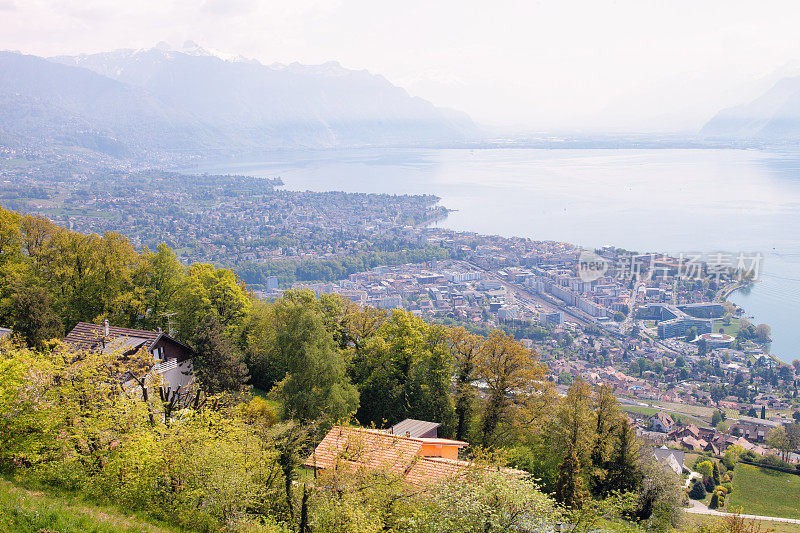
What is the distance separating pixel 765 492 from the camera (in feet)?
74.4

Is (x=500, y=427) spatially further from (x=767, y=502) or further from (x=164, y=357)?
(x=767, y=502)

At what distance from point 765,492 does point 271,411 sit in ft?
68.5

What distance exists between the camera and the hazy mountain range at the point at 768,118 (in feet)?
535

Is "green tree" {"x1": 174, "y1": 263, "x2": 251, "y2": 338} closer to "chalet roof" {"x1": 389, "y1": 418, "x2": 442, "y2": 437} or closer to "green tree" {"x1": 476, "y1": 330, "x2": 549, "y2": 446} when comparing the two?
"chalet roof" {"x1": 389, "y1": 418, "x2": 442, "y2": 437}

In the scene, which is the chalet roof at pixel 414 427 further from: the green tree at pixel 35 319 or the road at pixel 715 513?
the road at pixel 715 513

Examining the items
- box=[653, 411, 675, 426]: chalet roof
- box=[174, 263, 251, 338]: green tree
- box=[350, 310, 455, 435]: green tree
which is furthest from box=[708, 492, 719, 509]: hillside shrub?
box=[174, 263, 251, 338]: green tree

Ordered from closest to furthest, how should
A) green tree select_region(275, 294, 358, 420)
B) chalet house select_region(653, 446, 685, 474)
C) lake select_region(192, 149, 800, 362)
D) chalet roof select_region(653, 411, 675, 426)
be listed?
green tree select_region(275, 294, 358, 420)
chalet house select_region(653, 446, 685, 474)
chalet roof select_region(653, 411, 675, 426)
lake select_region(192, 149, 800, 362)

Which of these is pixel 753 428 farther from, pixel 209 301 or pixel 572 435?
pixel 209 301

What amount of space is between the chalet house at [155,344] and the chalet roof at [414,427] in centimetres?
527

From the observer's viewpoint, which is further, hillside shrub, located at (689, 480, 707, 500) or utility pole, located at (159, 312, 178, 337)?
hillside shrub, located at (689, 480, 707, 500)

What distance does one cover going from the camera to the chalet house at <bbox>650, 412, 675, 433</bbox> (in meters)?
28.8

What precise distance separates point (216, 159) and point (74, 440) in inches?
7843

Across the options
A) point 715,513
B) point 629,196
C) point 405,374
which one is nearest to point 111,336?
point 405,374

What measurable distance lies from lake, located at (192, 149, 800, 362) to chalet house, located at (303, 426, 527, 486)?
38772 millimetres
